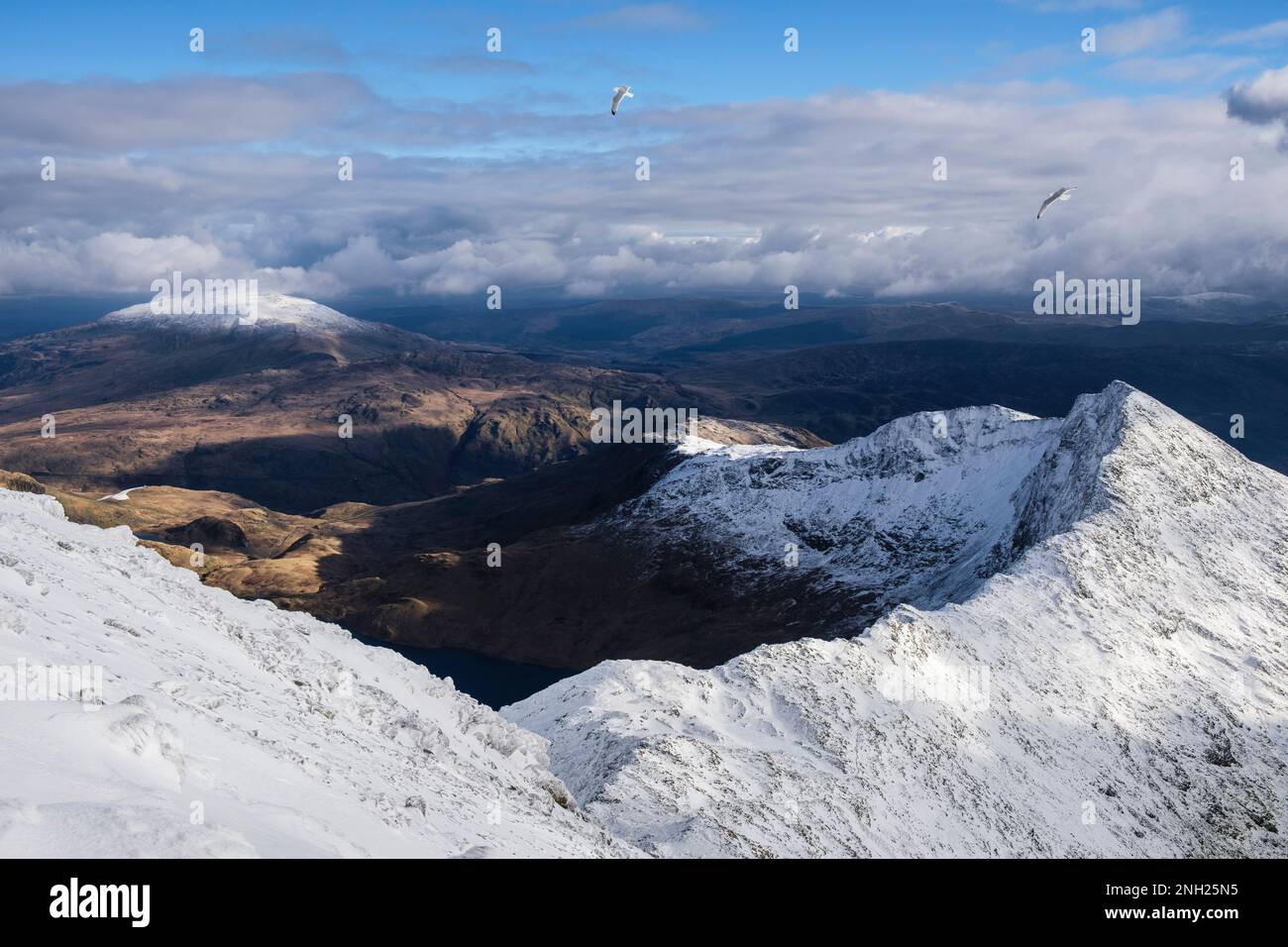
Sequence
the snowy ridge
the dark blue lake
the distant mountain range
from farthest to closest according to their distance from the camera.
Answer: the snowy ridge < the dark blue lake < the distant mountain range

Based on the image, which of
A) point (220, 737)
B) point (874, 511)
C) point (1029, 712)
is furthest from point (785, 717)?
point (874, 511)

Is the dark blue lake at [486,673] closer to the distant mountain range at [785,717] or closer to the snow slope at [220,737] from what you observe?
the distant mountain range at [785,717]

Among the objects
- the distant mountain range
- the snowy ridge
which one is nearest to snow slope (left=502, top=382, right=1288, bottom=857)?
the distant mountain range

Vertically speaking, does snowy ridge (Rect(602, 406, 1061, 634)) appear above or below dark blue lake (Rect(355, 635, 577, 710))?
above

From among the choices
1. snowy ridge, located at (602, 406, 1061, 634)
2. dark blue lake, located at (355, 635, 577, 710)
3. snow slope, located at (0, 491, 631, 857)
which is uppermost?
snow slope, located at (0, 491, 631, 857)

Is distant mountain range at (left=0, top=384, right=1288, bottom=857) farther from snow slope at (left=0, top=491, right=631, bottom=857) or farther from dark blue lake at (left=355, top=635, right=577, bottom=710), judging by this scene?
dark blue lake at (left=355, top=635, right=577, bottom=710)
